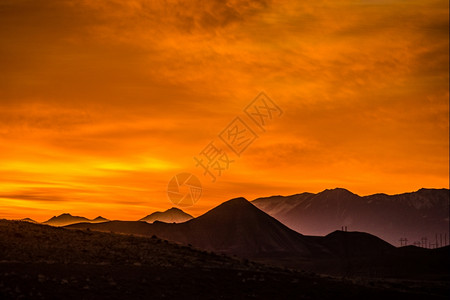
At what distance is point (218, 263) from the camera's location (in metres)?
71.6

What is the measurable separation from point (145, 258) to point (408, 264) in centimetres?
13373

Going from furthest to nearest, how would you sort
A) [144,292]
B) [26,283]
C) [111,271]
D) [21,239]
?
[21,239] < [111,271] < [144,292] < [26,283]

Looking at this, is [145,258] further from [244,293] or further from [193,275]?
[244,293]

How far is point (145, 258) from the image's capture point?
67250mm

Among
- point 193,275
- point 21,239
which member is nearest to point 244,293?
point 193,275

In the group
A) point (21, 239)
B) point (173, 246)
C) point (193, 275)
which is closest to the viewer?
point (193, 275)

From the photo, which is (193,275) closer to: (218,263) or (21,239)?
(218,263)

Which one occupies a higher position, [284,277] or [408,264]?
[408,264]

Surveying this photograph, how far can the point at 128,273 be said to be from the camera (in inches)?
2290

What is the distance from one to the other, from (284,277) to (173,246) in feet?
53.1

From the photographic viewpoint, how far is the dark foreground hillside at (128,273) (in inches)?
2039

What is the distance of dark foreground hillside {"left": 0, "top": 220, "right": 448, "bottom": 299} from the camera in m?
51.8

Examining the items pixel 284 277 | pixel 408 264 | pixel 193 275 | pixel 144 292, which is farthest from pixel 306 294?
pixel 408 264

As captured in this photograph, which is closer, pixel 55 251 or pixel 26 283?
pixel 26 283
